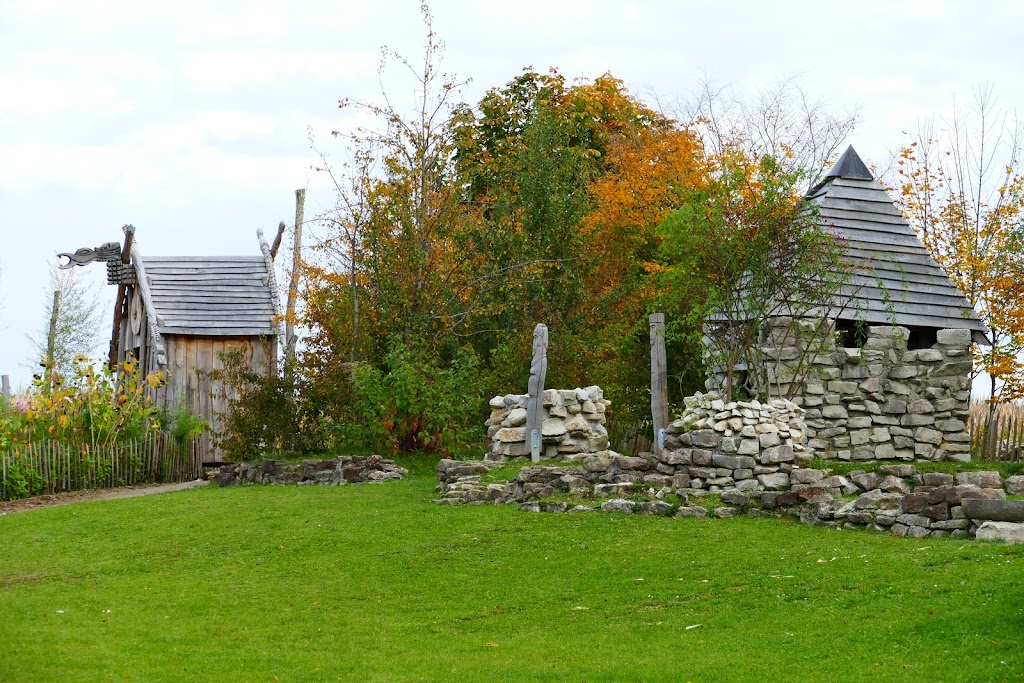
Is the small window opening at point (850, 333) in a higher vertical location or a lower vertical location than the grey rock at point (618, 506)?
higher

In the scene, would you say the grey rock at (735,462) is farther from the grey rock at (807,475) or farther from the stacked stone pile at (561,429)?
the stacked stone pile at (561,429)

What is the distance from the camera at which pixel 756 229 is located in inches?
667

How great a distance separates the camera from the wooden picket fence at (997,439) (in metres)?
21.0

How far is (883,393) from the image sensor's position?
59.4 ft

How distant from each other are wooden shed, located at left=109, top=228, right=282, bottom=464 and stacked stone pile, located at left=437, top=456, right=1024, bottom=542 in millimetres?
8522

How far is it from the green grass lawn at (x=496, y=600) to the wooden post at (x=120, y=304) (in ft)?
38.4

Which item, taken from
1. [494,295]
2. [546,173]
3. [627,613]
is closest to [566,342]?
[494,295]

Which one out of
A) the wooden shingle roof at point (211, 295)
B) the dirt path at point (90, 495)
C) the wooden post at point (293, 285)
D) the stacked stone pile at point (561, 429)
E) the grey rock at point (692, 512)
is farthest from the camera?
the wooden shingle roof at point (211, 295)

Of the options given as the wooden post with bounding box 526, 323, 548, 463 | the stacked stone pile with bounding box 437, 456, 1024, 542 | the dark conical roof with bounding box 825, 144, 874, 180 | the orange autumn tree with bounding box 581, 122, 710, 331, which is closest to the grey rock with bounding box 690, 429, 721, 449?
the stacked stone pile with bounding box 437, 456, 1024, 542

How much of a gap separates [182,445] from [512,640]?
13.3m

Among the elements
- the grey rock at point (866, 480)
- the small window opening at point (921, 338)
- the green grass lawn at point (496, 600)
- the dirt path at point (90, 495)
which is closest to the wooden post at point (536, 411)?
the green grass lawn at point (496, 600)

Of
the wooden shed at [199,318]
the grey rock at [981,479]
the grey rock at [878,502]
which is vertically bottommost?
the grey rock at [878,502]

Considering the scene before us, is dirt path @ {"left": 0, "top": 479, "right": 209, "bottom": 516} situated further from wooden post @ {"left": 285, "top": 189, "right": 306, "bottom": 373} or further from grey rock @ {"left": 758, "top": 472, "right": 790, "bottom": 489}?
grey rock @ {"left": 758, "top": 472, "right": 790, "bottom": 489}

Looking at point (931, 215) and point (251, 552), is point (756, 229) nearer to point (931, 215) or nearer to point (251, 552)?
point (251, 552)
